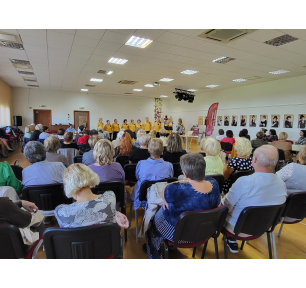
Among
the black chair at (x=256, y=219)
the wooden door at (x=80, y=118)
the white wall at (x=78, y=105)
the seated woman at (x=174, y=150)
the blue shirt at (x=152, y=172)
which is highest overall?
the white wall at (x=78, y=105)

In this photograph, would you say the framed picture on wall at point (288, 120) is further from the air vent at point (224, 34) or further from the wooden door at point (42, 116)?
the wooden door at point (42, 116)

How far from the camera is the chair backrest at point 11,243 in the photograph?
45.8 inches

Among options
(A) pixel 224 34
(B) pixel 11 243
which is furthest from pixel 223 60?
(B) pixel 11 243

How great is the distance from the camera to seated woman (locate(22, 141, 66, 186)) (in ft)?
6.81

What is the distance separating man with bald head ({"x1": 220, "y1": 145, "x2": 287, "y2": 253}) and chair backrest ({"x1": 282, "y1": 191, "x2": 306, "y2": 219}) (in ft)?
0.61

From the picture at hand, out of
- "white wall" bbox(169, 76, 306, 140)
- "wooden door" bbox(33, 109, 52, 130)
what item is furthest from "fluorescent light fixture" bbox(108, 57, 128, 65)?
"wooden door" bbox(33, 109, 52, 130)

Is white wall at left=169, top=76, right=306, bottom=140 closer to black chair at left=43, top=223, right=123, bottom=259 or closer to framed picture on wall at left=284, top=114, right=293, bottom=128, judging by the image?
framed picture on wall at left=284, top=114, right=293, bottom=128

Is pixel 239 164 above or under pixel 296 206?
above

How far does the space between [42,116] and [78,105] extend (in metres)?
2.51

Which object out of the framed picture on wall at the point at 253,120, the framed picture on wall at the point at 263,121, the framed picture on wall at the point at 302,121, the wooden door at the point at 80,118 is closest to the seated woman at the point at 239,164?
the framed picture on wall at the point at 302,121

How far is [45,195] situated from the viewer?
1978 mm

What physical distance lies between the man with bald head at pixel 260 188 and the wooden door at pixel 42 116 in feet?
46.4

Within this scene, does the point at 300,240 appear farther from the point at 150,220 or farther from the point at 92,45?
the point at 92,45

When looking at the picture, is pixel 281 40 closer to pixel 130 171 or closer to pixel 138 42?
pixel 138 42
